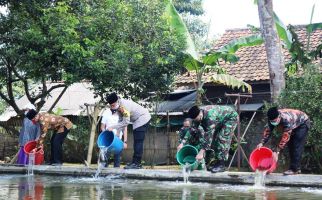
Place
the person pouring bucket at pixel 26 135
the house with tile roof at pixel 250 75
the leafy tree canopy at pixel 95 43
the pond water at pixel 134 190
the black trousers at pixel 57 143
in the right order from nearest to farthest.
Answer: the pond water at pixel 134 190 → the black trousers at pixel 57 143 → the leafy tree canopy at pixel 95 43 → the person pouring bucket at pixel 26 135 → the house with tile roof at pixel 250 75

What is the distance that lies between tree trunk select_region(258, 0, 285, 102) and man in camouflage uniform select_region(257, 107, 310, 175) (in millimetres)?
2716

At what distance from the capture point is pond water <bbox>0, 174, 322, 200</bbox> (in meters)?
7.93

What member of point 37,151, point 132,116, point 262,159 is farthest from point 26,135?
point 262,159

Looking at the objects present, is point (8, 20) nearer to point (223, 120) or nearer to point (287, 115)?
point (223, 120)

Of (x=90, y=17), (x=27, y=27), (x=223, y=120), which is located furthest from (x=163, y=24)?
(x=223, y=120)

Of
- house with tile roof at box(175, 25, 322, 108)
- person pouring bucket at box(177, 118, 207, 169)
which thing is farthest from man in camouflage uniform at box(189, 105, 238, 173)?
house with tile roof at box(175, 25, 322, 108)

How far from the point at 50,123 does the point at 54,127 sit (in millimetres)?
263

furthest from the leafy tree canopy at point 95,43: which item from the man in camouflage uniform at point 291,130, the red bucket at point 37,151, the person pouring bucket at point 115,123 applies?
the man in camouflage uniform at point 291,130

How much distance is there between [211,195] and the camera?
8102 millimetres

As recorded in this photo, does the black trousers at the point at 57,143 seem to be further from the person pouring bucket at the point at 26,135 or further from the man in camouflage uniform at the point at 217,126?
the man in camouflage uniform at the point at 217,126

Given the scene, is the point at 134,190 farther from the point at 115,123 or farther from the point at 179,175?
the point at 115,123

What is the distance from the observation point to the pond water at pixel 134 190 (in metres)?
7.93

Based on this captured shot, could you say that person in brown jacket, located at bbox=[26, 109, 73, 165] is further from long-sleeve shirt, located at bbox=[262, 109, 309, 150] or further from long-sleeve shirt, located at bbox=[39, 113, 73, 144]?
long-sleeve shirt, located at bbox=[262, 109, 309, 150]

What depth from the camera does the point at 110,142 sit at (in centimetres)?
1137
